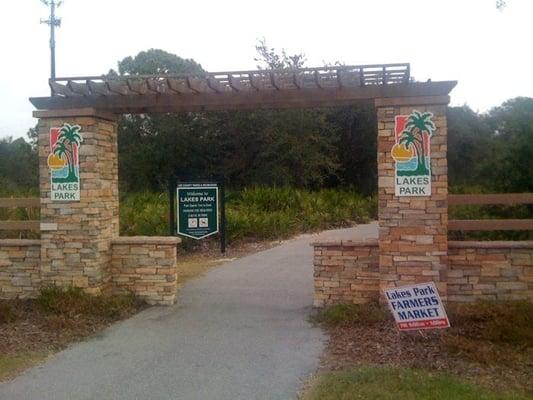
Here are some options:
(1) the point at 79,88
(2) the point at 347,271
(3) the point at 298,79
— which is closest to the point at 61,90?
(1) the point at 79,88

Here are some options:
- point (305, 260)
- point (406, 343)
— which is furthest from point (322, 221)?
point (406, 343)

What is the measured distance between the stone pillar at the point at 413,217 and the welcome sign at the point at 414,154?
65mm

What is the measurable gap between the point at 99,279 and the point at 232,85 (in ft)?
11.3

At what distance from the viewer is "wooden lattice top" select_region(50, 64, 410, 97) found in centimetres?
855

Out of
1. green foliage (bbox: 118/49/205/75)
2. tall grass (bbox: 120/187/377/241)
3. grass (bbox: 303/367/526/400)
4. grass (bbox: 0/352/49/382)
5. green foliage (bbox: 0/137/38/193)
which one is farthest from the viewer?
green foliage (bbox: 118/49/205/75)

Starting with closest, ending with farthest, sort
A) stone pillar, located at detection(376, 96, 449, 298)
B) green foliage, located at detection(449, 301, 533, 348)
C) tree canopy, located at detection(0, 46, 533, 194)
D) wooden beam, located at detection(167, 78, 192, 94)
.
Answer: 1. green foliage, located at detection(449, 301, 533, 348)
2. stone pillar, located at detection(376, 96, 449, 298)
3. wooden beam, located at detection(167, 78, 192, 94)
4. tree canopy, located at detection(0, 46, 533, 194)

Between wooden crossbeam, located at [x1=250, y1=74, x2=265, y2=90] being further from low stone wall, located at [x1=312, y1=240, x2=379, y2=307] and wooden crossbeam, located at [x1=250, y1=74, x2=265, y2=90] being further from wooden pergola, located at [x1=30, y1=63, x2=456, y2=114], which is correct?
low stone wall, located at [x1=312, y1=240, x2=379, y2=307]

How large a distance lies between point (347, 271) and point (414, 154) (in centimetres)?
190

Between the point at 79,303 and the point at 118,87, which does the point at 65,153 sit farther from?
the point at 79,303

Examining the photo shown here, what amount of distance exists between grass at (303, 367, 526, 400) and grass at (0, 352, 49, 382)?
3161mm

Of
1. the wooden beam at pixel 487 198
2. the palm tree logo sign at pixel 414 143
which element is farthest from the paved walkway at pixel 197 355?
the wooden beam at pixel 487 198

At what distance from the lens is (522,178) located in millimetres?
12938

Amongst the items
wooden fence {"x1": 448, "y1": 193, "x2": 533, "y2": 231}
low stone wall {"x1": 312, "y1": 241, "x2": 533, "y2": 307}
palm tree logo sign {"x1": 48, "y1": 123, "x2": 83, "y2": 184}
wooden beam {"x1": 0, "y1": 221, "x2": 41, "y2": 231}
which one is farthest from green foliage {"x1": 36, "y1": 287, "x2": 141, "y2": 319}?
wooden fence {"x1": 448, "y1": 193, "x2": 533, "y2": 231}

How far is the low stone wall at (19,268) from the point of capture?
9.70 m
